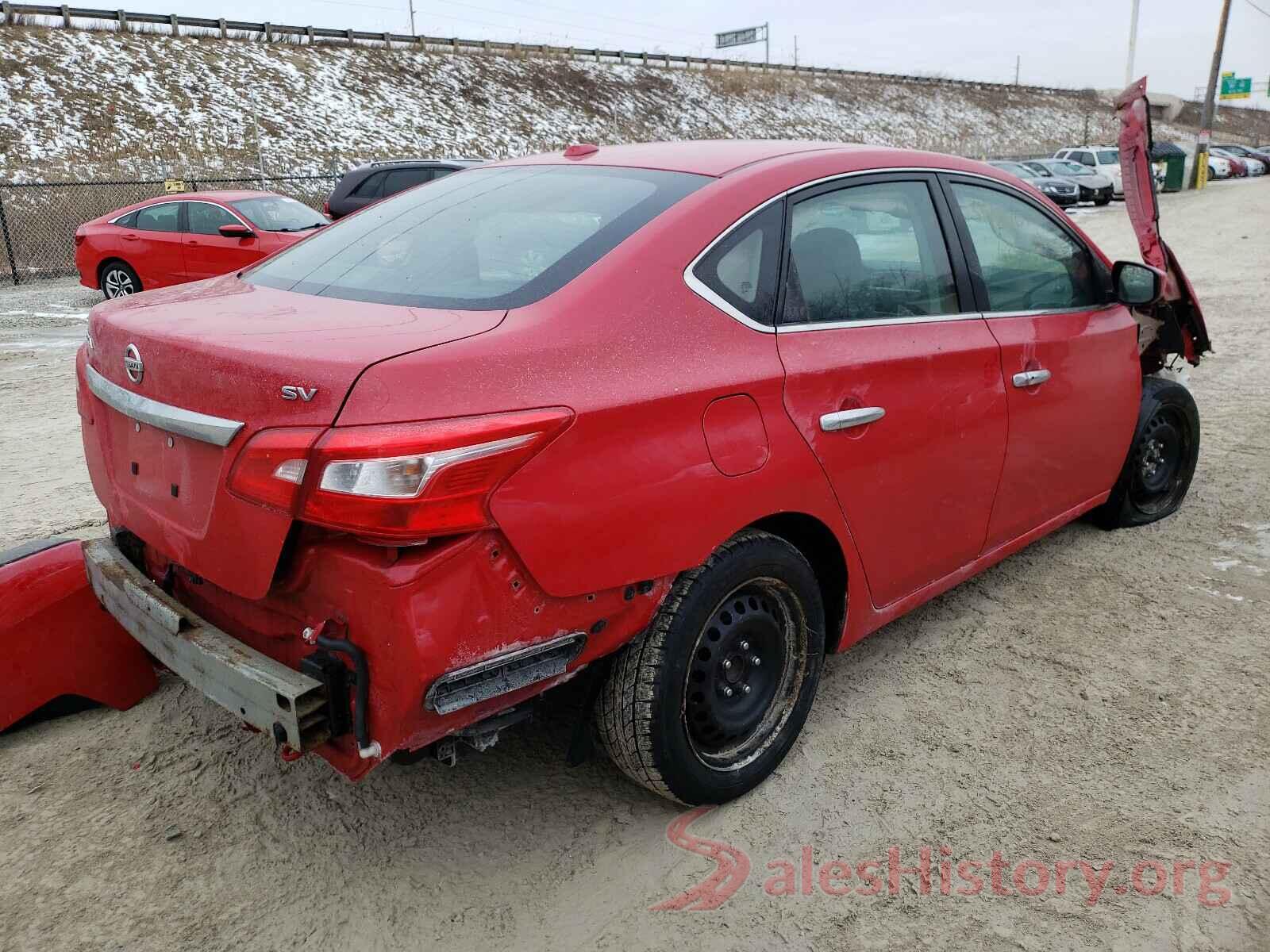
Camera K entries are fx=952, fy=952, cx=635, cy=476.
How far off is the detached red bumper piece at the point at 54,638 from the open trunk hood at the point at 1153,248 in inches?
173

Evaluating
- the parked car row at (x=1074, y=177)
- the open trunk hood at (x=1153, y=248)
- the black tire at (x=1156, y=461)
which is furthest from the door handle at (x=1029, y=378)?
the parked car row at (x=1074, y=177)

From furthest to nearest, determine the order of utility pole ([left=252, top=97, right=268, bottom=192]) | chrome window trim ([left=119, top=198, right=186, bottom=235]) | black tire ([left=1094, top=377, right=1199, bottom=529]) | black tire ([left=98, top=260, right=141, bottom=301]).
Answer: utility pole ([left=252, top=97, right=268, bottom=192]) < black tire ([left=98, top=260, right=141, bottom=301]) < chrome window trim ([left=119, top=198, right=186, bottom=235]) < black tire ([left=1094, top=377, right=1199, bottom=529])

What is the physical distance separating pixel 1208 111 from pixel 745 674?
36.6 metres

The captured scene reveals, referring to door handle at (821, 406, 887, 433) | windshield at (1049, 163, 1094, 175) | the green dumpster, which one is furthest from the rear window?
the green dumpster

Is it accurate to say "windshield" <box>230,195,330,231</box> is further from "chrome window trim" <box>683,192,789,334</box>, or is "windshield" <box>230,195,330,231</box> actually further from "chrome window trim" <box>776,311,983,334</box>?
"chrome window trim" <box>683,192,789,334</box>

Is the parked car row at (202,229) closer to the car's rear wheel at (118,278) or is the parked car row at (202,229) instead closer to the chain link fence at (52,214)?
the car's rear wheel at (118,278)

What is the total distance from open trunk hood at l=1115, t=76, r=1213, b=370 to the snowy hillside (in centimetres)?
2824

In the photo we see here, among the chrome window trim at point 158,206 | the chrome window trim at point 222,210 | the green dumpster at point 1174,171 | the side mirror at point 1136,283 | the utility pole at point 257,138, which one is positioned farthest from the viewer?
the utility pole at point 257,138

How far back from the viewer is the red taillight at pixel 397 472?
1.83 meters

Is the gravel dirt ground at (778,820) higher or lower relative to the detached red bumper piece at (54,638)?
lower

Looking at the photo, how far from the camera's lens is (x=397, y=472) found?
1.83 meters

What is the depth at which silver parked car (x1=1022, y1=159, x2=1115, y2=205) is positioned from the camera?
25.6 m

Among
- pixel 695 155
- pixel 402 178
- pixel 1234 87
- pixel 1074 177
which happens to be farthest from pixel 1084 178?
pixel 1234 87

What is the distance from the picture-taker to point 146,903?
2295mm
